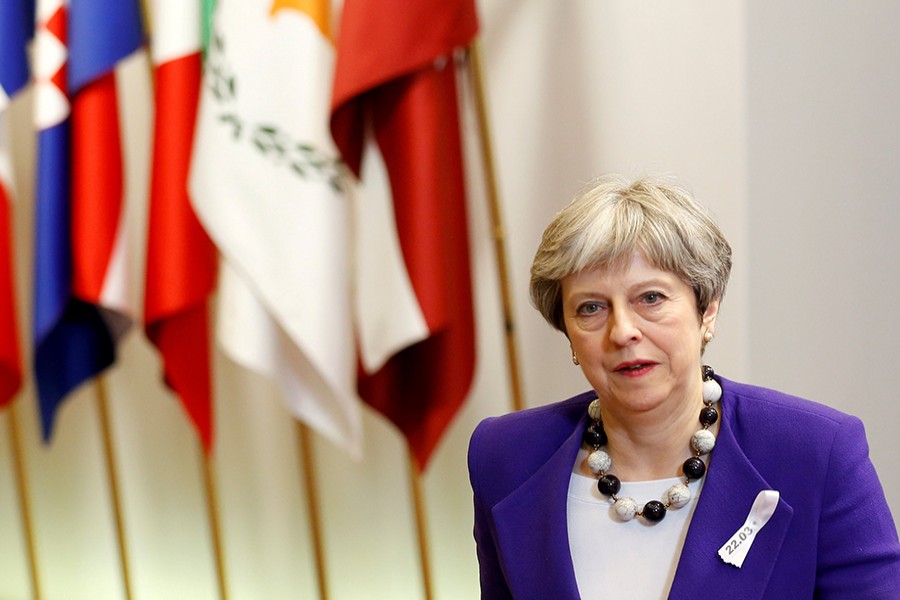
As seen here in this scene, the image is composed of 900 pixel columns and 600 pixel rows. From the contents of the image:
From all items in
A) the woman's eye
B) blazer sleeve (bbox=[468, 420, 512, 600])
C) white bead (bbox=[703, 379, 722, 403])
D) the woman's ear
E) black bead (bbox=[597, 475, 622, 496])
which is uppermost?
the woman's eye

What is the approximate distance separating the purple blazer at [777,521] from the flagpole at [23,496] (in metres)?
2.38

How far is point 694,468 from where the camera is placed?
5.00 feet

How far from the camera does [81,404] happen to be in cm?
359

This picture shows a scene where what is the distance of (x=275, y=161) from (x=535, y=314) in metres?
0.89

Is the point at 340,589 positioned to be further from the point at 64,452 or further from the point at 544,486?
the point at 544,486

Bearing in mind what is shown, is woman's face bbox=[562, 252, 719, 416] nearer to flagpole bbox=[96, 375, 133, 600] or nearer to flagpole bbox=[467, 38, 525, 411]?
flagpole bbox=[467, 38, 525, 411]

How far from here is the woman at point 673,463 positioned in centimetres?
144

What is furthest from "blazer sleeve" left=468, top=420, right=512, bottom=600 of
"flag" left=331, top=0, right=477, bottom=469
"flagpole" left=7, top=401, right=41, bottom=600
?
"flagpole" left=7, top=401, right=41, bottom=600

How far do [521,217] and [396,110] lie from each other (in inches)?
23.2

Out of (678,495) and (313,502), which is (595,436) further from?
(313,502)

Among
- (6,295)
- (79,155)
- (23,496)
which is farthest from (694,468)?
(23,496)

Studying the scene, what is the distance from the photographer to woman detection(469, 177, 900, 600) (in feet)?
4.73

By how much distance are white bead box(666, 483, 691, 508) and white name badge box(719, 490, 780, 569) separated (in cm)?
9

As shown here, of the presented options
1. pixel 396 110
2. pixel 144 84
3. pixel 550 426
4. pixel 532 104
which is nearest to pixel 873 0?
pixel 532 104
